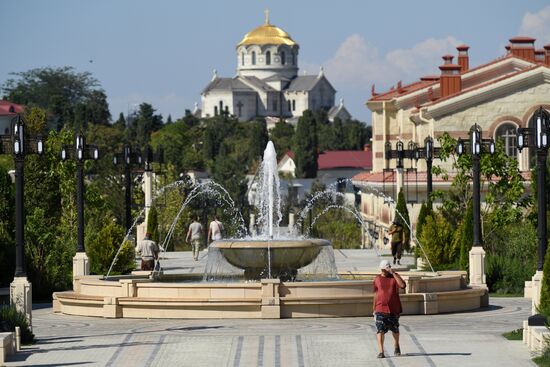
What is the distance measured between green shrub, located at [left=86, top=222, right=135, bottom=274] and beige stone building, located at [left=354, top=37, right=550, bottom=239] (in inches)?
558

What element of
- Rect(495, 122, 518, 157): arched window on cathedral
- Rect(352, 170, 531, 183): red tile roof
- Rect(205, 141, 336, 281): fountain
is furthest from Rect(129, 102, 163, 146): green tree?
Rect(205, 141, 336, 281): fountain

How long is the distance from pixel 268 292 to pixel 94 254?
1049cm

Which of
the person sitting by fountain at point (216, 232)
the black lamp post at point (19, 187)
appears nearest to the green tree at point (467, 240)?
the person sitting by fountain at point (216, 232)

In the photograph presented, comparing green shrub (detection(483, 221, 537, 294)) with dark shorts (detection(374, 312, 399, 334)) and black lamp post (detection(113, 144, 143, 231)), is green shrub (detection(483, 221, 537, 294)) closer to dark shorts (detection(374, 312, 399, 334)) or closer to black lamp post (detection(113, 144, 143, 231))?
black lamp post (detection(113, 144, 143, 231))

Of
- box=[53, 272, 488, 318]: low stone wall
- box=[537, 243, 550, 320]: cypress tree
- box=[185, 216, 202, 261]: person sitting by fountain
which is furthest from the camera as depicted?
box=[185, 216, 202, 261]: person sitting by fountain

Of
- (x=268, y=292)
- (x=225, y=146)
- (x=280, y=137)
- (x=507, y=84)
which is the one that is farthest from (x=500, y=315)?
(x=280, y=137)

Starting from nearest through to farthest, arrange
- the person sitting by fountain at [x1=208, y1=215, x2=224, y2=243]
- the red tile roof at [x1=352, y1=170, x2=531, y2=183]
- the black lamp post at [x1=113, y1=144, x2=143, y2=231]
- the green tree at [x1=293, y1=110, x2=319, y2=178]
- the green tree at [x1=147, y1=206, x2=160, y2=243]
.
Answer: the black lamp post at [x1=113, y1=144, x2=143, y2=231], the person sitting by fountain at [x1=208, y1=215, x2=224, y2=243], the green tree at [x1=147, y1=206, x2=160, y2=243], the red tile roof at [x1=352, y1=170, x2=531, y2=183], the green tree at [x1=293, y1=110, x2=319, y2=178]

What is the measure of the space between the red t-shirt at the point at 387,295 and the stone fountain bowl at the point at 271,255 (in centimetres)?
696

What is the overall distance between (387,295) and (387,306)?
0.50 feet

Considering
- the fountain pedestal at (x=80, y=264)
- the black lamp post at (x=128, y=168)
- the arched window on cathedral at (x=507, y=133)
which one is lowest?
the fountain pedestal at (x=80, y=264)

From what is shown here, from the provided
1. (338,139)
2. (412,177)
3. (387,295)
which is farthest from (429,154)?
(338,139)

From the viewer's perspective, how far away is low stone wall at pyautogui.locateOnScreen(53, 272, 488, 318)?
24578 mm

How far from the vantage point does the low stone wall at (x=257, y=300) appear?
968 inches

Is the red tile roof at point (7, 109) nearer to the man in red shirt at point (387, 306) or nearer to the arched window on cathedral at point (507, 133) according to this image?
the arched window on cathedral at point (507, 133)
